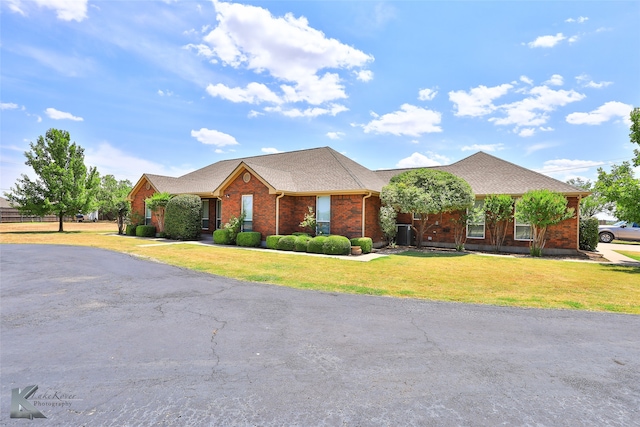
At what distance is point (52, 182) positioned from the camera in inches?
1119

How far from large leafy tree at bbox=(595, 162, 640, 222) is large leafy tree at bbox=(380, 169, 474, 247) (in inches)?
209

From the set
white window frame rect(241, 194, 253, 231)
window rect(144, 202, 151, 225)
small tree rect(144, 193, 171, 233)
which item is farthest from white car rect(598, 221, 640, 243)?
window rect(144, 202, 151, 225)

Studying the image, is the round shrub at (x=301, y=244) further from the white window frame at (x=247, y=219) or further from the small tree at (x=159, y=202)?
the small tree at (x=159, y=202)

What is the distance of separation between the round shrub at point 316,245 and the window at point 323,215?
2.02 m

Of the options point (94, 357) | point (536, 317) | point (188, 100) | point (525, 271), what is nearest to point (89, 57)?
point (188, 100)

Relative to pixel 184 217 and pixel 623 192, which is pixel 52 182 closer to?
pixel 184 217

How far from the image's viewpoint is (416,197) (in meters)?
16.2

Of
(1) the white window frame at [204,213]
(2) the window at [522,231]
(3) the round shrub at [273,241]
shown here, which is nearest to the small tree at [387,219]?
(3) the round shrub at [273,241]

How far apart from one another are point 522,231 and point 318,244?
11.6 m

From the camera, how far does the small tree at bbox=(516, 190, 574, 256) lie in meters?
14.5

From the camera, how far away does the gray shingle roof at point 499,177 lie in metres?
16.8

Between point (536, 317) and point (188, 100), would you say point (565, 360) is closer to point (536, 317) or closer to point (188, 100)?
point (536, 317)

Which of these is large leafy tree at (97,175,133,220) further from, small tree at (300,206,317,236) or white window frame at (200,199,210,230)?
small tree at (300,206,317,236)

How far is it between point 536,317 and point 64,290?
10798 mm
